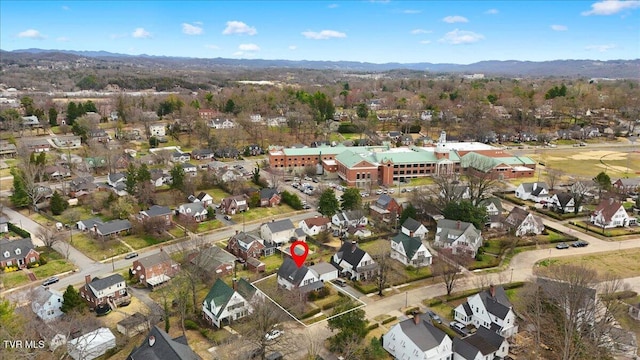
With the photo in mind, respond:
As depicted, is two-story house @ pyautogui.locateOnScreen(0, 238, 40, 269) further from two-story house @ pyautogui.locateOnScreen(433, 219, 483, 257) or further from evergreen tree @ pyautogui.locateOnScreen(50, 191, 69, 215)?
two-story house @ pyautogui.locateOnScreen(433, 219, 483, 257)

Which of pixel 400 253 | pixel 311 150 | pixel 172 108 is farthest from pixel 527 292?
pixel 172 108

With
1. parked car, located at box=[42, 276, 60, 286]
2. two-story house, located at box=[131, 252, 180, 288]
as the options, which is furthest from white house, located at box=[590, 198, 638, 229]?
parked car, located at box=[42, 276, 60, 286]

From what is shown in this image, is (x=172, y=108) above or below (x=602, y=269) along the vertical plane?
above

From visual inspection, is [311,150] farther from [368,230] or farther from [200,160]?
[368,230]

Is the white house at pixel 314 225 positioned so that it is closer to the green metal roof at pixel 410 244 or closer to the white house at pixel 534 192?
the green metal roof at pixel 410 244

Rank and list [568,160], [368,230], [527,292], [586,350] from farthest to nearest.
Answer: [568,160], [368,230], [527,292], [586,350]

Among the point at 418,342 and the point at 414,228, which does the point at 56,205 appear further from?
the point at 418,342

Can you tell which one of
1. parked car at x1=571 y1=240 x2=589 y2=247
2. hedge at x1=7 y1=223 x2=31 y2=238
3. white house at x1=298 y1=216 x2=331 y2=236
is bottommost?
hedge at x1=7 y1=223 x2=31 y2=238
